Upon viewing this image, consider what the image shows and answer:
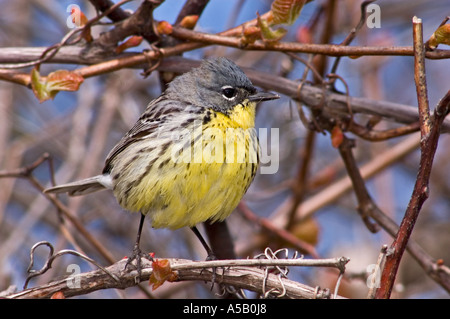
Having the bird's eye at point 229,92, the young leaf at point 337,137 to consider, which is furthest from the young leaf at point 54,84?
the young leaf at point 337,137

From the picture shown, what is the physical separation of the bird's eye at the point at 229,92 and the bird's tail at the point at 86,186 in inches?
35.1

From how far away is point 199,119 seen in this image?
3232 mm

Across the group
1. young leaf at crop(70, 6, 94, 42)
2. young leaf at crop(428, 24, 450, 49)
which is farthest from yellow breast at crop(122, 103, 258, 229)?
young leaf at crop(428, 24, 450, 49)

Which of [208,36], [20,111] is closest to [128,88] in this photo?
[20,111]

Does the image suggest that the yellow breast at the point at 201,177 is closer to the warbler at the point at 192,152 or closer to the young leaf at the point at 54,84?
the warbler at the point at 192,152

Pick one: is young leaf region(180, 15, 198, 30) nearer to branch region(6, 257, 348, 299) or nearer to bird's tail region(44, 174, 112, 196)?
bird's tail region(44, 174, 112, 196)

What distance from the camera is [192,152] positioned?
3053 mm

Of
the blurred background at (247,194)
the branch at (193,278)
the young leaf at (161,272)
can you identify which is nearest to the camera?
the branch at (193,278)

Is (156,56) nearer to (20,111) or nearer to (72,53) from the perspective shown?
(72,53)

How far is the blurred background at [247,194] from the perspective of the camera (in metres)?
4.55

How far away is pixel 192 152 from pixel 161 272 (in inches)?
31.2

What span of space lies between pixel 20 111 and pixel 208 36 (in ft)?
10.2

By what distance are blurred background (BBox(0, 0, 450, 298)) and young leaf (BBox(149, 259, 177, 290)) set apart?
5.45 feet

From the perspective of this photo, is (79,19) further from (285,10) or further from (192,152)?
(285,10)
